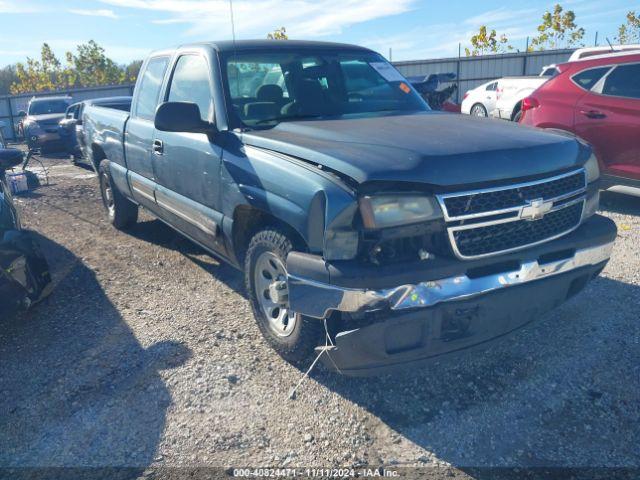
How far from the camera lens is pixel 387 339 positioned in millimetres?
2562

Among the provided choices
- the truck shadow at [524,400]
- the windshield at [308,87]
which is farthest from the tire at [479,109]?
the truck shadow at [524,400]

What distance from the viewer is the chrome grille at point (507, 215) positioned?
2658 mm

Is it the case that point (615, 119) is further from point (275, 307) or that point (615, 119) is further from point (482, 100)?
point (482, 100)

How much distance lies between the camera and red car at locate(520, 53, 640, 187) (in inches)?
235

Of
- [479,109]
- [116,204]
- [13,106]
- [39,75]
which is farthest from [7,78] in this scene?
[116,204]

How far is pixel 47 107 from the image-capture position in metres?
17.1

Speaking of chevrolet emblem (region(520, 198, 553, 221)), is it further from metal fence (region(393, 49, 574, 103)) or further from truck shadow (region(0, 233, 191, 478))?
metal fence (region(393, 49, 574, 103))

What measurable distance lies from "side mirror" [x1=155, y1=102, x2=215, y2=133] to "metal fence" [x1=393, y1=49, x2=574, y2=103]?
71.3ft

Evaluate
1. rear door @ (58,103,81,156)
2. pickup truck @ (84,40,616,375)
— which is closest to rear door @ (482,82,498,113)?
rear door @ (58,103,81,156)

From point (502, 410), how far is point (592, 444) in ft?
1.45

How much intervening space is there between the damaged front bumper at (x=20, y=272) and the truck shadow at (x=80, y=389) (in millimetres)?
306

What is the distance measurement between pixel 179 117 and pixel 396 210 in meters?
1.73

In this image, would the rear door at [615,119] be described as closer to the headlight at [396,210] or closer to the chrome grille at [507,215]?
the chrome grille at [507,215]

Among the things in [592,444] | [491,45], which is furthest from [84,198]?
[491,45]
